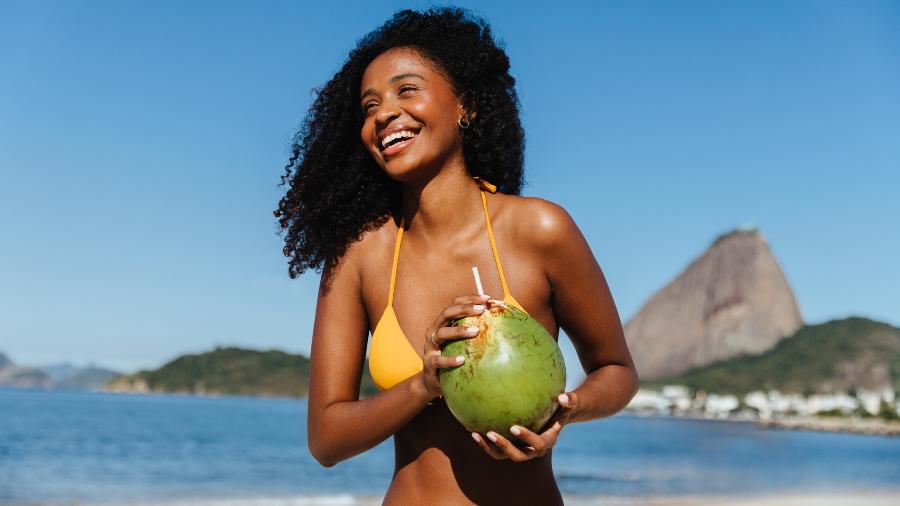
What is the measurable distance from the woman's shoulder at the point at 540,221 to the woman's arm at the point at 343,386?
17.3 inches

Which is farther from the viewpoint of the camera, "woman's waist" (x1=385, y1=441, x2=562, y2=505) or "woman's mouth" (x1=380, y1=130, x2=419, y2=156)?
"woman's mouth" (x1=380, y1=130, x2=419, y2=156)

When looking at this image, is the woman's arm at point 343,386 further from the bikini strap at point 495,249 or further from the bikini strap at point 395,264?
the bikini strap at point 495,249

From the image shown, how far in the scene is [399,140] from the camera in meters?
2.40

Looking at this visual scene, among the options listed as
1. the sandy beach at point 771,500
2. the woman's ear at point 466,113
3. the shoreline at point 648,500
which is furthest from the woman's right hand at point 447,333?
the sandy beach at point 771,500

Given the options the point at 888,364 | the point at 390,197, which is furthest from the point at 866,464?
the point at 888,364

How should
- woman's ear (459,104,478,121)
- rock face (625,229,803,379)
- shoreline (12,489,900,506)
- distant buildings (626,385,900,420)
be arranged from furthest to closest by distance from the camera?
rock face (625,229,803,379) < distant buildings (626,385,900,420) < shoreline (12,489,900,506) < woman's ear (459,104,478,121)

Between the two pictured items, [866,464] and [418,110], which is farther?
[866,464]

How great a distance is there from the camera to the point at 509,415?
1.85 m

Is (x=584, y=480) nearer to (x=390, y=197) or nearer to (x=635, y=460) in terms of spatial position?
(x=635, y=460)

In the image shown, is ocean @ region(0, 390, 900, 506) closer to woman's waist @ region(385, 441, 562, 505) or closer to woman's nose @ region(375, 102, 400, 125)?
woman's waist @ region(385, 441, 562, 505)

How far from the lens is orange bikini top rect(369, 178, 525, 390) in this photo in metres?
2.23

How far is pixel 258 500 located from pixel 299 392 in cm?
12629

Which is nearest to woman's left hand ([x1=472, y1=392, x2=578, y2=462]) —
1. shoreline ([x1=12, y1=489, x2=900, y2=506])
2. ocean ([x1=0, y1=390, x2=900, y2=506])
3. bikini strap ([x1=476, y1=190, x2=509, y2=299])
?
bikini strap ([x1=476, y1=190, x2=509, y2=299])

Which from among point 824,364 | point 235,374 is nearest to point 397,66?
point 824,364
